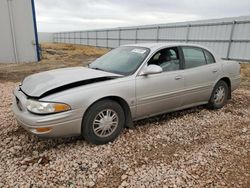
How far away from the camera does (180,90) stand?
3.98 meters

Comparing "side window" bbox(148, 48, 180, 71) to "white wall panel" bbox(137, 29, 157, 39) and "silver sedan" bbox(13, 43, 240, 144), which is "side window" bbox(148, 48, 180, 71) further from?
"white wall panel" bbox(137, 29, 157, 39)

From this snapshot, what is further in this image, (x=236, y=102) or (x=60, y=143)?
(x=236, y=102)

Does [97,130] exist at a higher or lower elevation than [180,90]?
lower

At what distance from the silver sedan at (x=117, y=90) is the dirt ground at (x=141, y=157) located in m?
0.30

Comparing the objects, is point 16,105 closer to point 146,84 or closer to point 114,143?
point 114,143

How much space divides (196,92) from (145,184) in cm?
238

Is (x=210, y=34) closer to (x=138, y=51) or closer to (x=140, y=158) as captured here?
(x=138, y=51)

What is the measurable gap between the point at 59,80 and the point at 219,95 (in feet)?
11.1

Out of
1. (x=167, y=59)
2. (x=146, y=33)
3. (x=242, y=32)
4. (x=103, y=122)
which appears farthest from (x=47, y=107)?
(x=146, y=33)

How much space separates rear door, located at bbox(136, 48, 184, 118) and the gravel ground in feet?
1.28

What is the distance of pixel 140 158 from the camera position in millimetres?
2969

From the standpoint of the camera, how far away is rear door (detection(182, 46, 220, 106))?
13.5 ft

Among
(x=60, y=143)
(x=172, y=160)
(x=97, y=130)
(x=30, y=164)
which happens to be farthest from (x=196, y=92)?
(x=30, y=164)

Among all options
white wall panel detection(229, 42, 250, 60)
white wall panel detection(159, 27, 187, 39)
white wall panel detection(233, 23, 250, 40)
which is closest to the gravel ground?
white wall panel detection(229, 42, 250, 60)
